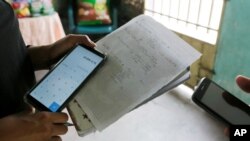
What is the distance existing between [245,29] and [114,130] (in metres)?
1.13

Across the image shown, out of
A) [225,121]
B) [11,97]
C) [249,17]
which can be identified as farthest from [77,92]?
[249,17]

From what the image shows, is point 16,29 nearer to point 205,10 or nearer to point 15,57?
point 15,57

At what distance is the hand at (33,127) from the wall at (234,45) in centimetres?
123

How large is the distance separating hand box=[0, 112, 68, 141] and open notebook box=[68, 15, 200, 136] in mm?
32

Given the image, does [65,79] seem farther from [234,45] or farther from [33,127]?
[234,45]

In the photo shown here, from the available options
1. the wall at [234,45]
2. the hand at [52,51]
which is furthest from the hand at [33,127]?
the wall at [234,45]

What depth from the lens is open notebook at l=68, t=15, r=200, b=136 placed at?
499 millimetres

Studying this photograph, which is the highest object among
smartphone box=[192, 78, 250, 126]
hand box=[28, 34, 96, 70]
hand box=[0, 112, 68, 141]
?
hand box=[28, 34, 96, 70]

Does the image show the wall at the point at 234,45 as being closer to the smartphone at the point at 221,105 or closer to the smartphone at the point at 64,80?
the smartphone at the point at 221,105

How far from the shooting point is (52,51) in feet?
2.36

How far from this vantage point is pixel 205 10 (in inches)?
70.9

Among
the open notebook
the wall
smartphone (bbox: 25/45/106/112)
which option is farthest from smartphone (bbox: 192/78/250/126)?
the wall

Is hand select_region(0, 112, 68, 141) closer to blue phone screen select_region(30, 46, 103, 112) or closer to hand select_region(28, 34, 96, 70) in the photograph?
blue phone screen select_region(30, 46, 103, 112)

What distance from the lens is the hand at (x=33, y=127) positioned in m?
0.47
